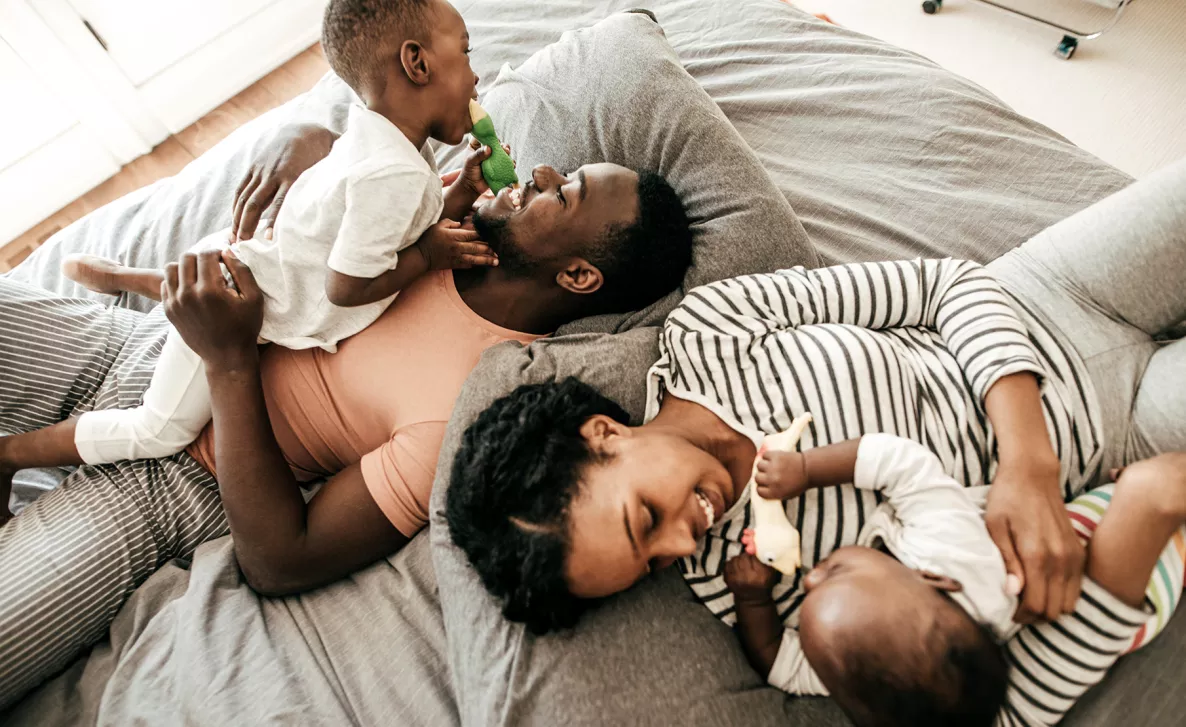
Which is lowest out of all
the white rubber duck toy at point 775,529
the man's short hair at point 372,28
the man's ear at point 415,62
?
the white rubber duck toy at point 775,529

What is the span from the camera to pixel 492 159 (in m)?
1.44

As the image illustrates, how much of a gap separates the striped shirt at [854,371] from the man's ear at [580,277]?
212mm

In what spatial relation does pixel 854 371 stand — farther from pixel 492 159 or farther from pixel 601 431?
pixel 492 159

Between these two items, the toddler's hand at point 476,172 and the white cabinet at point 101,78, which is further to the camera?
the white cabinet at point 101,78

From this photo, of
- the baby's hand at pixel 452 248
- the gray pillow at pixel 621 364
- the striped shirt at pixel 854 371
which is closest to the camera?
the gray pillow at pixel 621 364

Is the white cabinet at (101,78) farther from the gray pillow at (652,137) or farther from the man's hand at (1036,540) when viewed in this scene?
the man's hand at (1036,540)

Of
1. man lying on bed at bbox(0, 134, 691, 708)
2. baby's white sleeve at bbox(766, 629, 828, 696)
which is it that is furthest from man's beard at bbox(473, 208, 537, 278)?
baby's white sleeve at bbox(766, 629, 828, 696)

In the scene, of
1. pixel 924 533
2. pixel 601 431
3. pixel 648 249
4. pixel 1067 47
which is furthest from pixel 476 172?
pixel 1067 47

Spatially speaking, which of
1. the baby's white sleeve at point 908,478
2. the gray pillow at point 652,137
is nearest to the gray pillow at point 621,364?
the gray pillow at point 652,137

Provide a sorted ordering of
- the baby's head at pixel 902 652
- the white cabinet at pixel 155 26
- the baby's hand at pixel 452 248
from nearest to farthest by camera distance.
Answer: the baby's head at pixel 902 652
the baby's hand at pixel 452 248
the white cabinet at pixel 155 26

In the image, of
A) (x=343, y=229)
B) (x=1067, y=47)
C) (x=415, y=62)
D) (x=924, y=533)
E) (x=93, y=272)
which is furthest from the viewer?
(x=1067, y=47)

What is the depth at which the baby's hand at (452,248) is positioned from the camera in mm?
1260

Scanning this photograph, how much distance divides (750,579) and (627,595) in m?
0.19

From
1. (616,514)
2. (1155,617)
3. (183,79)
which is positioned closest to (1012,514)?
(1155,617)
